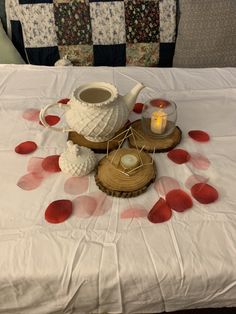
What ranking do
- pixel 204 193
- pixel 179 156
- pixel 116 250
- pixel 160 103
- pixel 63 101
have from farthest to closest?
1. pixel 63 101
2. pixel 160 103
3. pixel 179 156
4. pixel 204 193
5. pixel 116 250

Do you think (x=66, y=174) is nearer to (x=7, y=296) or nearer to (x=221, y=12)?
(x=7, y=296)

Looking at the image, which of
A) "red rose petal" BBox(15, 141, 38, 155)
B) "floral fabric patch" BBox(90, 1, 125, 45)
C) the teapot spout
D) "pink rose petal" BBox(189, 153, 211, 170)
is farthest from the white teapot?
"floral fabric patch" BBox(90, 1, 125, 45)

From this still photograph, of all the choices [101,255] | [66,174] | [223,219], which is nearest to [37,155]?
[66,174]

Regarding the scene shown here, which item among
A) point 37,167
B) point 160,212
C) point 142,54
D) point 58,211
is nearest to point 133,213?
point 160,212

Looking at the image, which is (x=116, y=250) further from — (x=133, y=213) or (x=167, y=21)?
(x=167, y=21)

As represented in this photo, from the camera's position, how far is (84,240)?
2.21ft

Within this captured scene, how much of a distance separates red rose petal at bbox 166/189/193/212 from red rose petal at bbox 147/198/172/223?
13 mm

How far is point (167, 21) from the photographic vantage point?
152cm

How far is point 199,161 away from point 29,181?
0.42 meters

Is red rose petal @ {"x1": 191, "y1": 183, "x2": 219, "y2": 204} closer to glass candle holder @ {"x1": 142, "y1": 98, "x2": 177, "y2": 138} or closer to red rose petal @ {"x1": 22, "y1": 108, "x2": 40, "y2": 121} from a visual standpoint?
glass candle holder @ {"x1": 142, "y1": 98, "x2": 177, "y2": 138}

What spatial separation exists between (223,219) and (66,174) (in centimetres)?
37

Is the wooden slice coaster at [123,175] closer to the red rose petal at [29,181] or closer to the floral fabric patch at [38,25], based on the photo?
the red rose petal at [29,181]

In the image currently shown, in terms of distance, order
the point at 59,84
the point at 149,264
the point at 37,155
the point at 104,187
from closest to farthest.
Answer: the point at 149,264
the point at 104,187
the point at 37,155
the point at 59,84

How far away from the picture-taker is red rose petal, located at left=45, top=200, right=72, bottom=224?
710 millimetres
